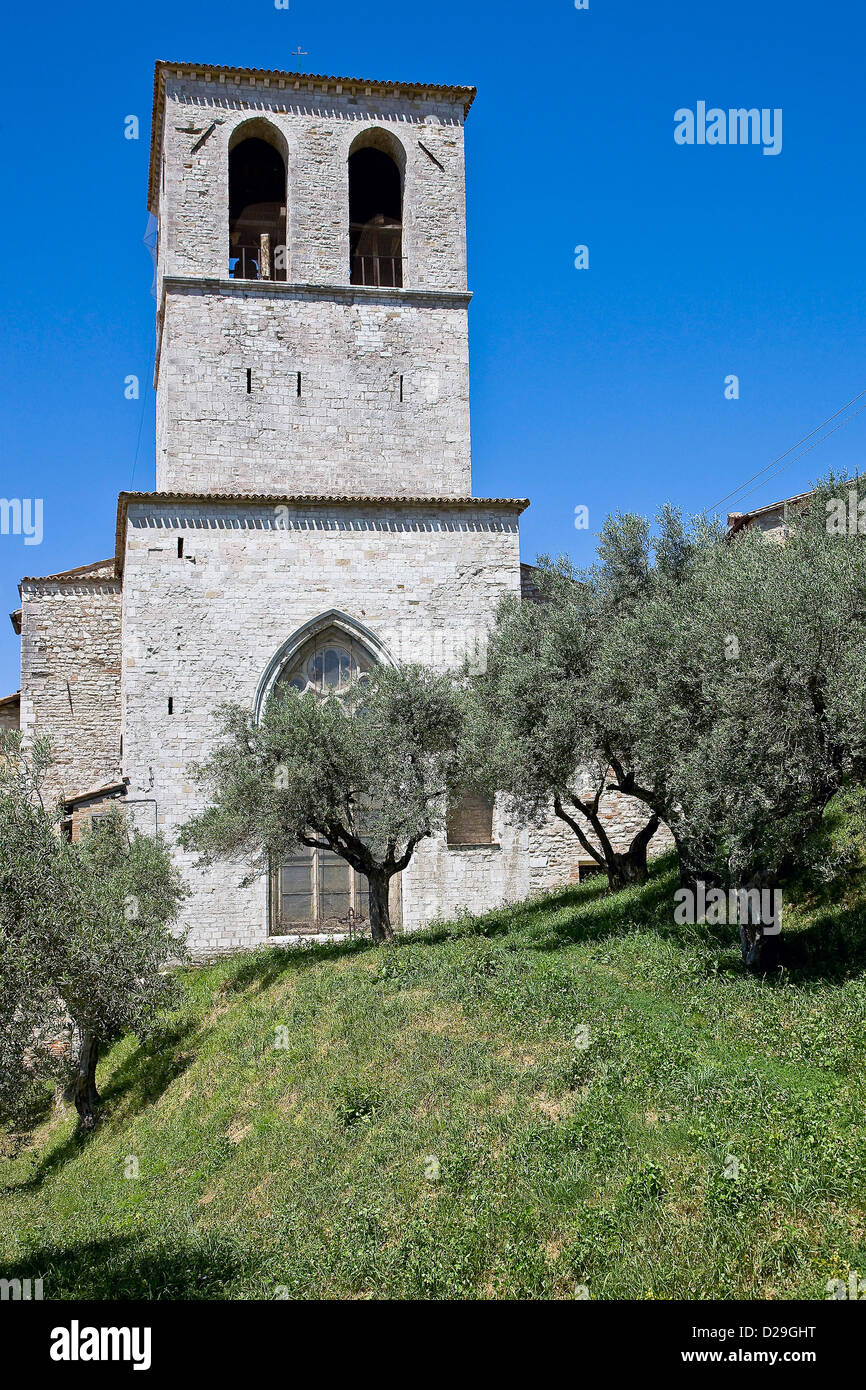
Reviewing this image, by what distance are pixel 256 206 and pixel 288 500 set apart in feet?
24.5

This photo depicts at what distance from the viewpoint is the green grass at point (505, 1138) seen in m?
7.20

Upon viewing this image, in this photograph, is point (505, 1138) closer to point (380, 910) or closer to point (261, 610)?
point (380, 910)

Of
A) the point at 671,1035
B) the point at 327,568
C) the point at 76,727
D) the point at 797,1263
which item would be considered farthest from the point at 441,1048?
the point at 76,727

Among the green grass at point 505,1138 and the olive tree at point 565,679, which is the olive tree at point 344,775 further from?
the green grass at point 505,1138

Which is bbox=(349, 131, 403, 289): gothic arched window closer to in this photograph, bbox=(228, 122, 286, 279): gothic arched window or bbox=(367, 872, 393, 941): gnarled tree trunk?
bbox=(228, 122, 286, 279): gothic arched window

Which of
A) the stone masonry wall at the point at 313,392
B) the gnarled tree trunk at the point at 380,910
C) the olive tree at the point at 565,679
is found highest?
the stone masonry wall at the point at 313,392

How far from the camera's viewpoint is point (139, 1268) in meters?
8.68

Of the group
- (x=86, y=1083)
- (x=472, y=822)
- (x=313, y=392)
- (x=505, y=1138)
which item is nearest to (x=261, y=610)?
(x=313, y=392)

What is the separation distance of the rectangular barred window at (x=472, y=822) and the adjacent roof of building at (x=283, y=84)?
1335 cm

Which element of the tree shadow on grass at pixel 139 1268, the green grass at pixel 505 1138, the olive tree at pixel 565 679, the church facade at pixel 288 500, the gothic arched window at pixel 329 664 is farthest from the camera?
the gothic arched window at pixel 329 664

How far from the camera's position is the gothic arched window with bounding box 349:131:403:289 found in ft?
74.3

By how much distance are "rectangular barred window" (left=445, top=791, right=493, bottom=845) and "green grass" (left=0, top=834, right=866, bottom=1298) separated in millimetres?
5118

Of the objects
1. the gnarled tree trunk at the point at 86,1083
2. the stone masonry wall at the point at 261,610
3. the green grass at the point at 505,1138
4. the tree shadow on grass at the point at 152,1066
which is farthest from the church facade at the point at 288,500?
the green grass at the point at 505,1138

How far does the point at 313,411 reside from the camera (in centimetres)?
2097
